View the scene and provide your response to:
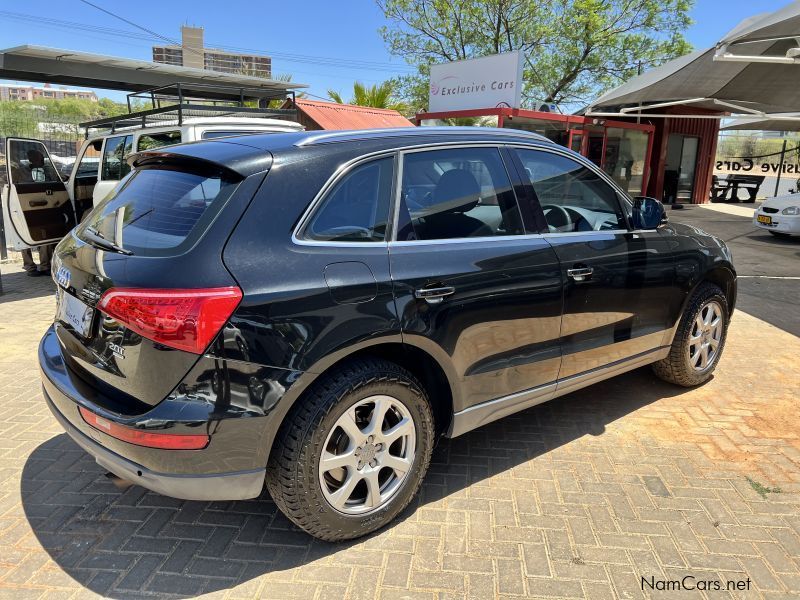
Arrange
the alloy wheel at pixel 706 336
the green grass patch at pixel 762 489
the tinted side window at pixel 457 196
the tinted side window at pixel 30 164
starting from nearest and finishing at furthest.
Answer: the tinted side window at pixel 457 196 < the green grass patch at pixel 762 489 < the alloy wheel at pixel 706 336 < the tinted side window at pixel 30 164

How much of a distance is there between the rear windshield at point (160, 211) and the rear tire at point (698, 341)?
3208 mm

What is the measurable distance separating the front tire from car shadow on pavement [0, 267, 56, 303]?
5.92 m

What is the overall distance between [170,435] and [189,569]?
727 mm

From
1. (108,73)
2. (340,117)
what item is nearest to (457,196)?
(108,73)

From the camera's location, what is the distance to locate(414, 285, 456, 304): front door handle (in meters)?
2.52

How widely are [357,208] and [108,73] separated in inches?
381

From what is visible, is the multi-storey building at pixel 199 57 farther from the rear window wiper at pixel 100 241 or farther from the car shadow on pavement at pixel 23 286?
the rear window wiper at pixel 100 241

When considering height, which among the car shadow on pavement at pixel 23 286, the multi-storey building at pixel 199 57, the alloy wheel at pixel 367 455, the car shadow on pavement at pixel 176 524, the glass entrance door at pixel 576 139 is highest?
the multi-storey building at pixel 199 57

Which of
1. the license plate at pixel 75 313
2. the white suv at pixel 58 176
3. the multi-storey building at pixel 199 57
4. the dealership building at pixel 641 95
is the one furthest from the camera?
the multi-storey building at pixel 199 57

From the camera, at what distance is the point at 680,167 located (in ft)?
65.7

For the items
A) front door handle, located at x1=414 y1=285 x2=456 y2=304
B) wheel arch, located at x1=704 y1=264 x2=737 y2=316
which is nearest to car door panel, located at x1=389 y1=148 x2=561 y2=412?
front door handle, located at x1=414 y1=285 x2=456 y2=304

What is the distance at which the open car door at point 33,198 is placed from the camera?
691 cm

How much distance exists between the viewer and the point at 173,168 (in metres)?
2.63

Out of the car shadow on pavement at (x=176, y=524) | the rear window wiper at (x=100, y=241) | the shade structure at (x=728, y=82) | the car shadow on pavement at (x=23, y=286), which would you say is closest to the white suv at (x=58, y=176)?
the car shadow on pavement at (x=23, y=286)
